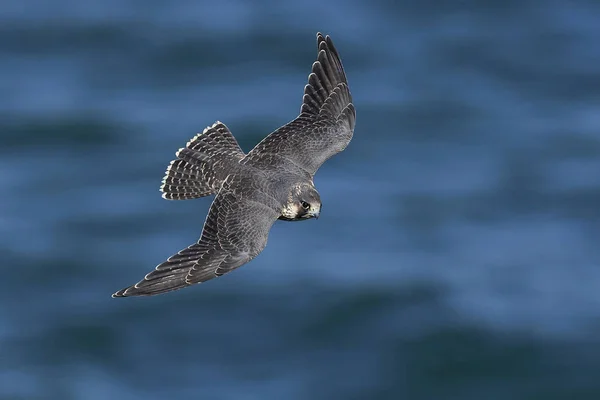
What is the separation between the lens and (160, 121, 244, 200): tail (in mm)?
16312

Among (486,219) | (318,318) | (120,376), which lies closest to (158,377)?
(120,376)

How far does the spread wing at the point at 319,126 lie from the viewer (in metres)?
16.4

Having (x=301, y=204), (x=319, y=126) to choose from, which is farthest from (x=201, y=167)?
(x=301, y=204)

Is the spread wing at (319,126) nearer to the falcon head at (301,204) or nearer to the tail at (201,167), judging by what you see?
the tail at (201,167)

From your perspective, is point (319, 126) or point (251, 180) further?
point (319, 126)

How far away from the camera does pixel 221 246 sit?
49.9 feet

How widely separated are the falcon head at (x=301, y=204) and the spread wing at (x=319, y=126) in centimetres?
83

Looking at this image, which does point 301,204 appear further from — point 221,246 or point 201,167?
point 201,167

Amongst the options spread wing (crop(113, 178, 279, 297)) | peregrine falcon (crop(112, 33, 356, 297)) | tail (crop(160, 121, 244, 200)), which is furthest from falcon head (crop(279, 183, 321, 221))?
tail (crop(160, 121, 244, 200))

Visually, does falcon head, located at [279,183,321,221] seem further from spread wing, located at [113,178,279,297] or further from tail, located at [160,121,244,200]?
tail, located at [160,121,244,200]

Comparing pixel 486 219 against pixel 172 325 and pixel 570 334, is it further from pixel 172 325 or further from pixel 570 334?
pixel 172 325

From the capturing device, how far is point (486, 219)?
26.2 meters

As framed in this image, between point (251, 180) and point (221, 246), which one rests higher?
point (251, 180)

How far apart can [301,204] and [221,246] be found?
1.03 meters
